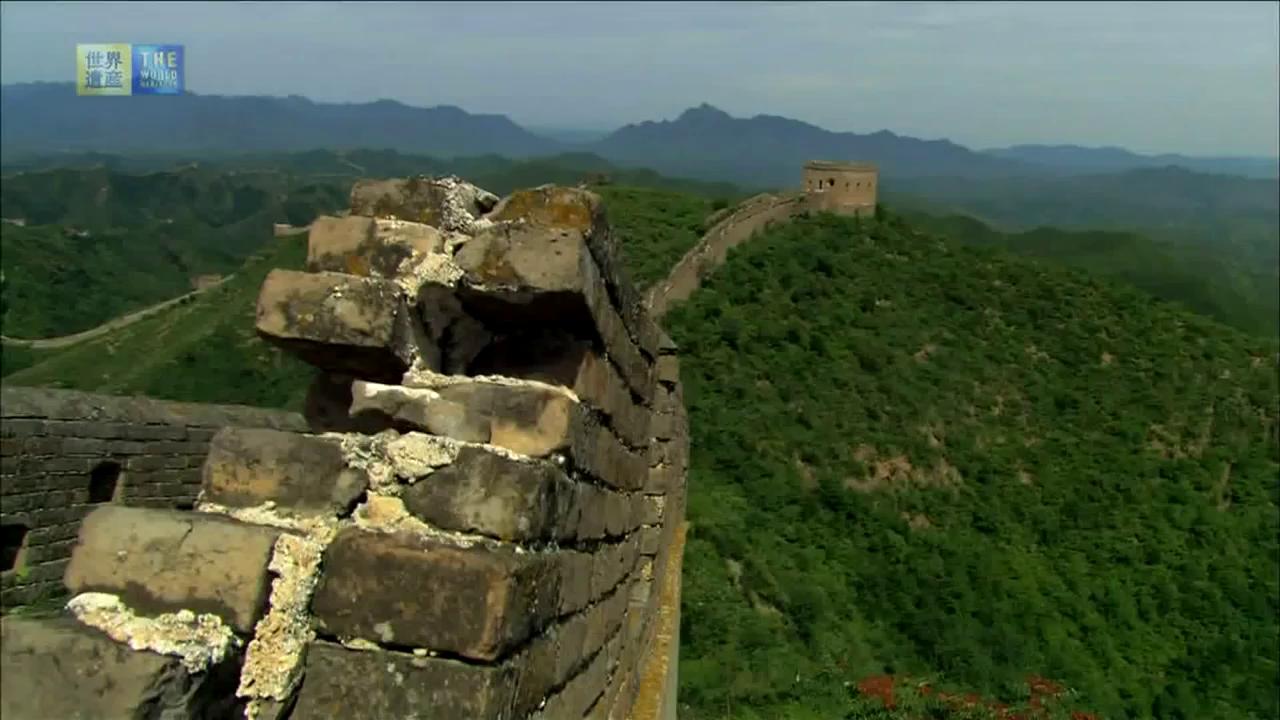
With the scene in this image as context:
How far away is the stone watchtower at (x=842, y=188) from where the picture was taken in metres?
32.2

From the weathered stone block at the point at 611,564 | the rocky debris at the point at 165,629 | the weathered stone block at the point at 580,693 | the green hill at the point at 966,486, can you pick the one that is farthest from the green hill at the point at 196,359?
the rocky debris at the point at 165,629

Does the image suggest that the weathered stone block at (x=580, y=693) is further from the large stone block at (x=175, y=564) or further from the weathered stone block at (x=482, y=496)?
the large stone block at (x=175, y=564)

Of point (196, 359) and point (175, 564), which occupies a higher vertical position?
point (175, 564)

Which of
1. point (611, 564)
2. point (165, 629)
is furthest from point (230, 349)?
point (165, 629)

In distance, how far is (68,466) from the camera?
305 inches

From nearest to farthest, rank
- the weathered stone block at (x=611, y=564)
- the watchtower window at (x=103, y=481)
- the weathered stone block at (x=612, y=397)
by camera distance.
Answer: the weathered stone block at (x=612, y=397) < the weathered stone block at (x=611, y=564) < the watchtower window at (x=103, y=481)

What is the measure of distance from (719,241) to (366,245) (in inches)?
975

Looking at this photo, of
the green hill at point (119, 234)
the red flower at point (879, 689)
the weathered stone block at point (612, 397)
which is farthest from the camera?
the green hill at point (119, 234)

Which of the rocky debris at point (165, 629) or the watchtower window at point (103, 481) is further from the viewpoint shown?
the watchtower window at point (103, 481)

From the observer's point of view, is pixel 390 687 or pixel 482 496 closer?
pixel 390 687

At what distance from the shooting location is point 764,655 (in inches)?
492

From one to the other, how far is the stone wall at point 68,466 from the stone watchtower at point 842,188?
85.2ft

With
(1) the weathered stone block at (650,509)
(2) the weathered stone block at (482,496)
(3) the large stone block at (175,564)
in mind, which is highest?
(2) the weathered stone block at (482,496)

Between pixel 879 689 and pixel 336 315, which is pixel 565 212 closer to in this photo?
pixel 336 315
